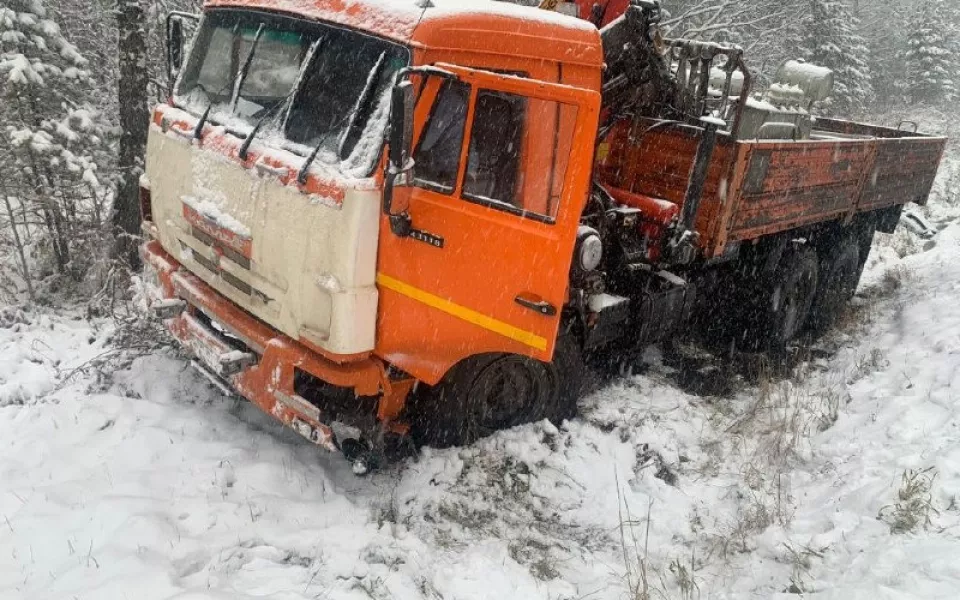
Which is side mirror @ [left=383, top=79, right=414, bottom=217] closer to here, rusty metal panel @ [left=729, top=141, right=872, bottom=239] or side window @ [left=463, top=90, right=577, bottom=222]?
side window @ [left=463, top=90, right=577, bottom=222]

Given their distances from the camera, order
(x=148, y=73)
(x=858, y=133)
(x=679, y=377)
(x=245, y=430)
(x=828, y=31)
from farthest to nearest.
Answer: (x=828, y=31)
(x=858, y=133)
(x=148, y=73)
(x=679, y=377)
(x=245, y=430)

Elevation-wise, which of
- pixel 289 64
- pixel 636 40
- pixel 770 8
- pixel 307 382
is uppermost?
pixel 770 8

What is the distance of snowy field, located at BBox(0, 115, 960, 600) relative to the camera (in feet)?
10.2

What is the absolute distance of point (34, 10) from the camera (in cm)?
731

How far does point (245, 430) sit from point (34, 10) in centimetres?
584

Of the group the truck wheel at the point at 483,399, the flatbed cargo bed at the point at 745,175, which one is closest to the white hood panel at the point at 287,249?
the truck wheel at the point at 483,399

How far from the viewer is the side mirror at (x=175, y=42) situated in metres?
4.74

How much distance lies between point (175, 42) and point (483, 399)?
10.7 feet

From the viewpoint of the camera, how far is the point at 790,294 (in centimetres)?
693

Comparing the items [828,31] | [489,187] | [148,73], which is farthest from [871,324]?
[828,31]

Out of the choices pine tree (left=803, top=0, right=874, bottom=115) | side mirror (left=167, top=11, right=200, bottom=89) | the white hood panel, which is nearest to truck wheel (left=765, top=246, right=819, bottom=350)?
the white hood panel

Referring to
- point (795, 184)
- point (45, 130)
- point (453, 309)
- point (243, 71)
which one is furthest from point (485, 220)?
point (45, 130)

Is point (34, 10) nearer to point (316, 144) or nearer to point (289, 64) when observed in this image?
point (289, 64)

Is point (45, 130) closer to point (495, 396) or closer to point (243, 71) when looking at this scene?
point (243, 71)
